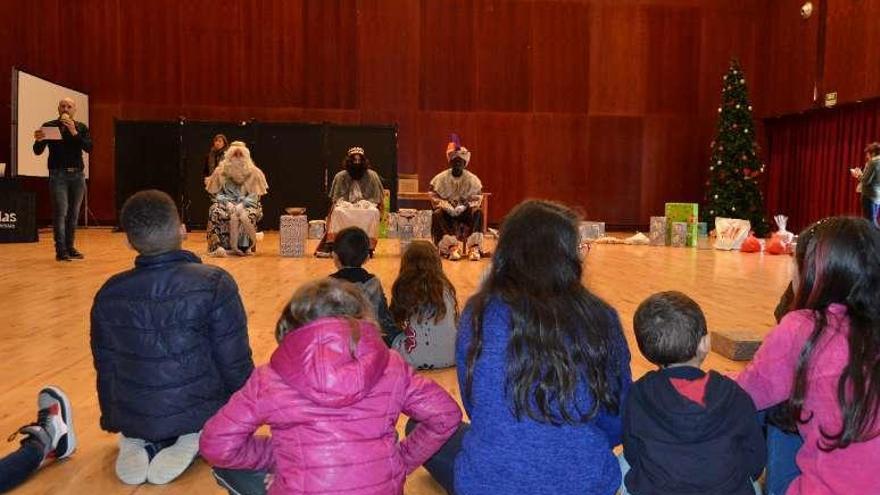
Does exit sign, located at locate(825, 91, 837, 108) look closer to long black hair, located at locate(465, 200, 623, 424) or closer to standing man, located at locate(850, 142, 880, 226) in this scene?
standing man, located at locate(850, 142, 880, 226)

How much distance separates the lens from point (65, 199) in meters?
7.55

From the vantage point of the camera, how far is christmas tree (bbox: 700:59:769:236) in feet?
43.9

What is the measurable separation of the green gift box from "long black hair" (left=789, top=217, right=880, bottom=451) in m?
10.5

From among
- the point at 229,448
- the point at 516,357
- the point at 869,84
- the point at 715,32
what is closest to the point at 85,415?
the point at 229,448

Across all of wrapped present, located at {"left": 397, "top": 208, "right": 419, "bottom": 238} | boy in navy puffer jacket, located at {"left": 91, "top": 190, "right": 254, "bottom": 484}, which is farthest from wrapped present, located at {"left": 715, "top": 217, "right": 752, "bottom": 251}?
boy in navy puffer jacket, located at {"left": 91, "top": 190, "right": 254, "bottom": 484}

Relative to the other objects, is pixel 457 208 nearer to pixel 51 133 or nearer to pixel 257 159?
pixel 51 133

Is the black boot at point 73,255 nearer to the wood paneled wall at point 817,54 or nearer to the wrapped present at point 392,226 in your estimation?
the wrapped present at point 392,226

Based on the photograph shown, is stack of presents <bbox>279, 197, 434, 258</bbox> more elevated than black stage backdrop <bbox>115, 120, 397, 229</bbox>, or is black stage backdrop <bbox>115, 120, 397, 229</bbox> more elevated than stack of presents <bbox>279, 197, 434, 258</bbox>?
black stage backdrop <bbox>115, 120, 397, 229</bbox>

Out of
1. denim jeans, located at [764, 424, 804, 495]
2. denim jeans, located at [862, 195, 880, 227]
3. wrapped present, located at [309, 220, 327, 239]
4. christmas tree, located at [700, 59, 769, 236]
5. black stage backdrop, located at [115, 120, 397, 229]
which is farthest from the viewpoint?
christmas tree, located at [700, 59, 769, 236]

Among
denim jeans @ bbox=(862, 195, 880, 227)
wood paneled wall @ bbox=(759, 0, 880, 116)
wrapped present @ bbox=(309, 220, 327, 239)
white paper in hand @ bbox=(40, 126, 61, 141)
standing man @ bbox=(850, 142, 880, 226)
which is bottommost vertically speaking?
wrapped present @ bbox=(309, 220, 327, 239)

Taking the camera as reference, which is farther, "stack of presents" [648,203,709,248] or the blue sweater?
"stack of presents" [648,203,709,248]

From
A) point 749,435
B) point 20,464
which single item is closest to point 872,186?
point 749,435

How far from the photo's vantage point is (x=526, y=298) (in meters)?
1.54

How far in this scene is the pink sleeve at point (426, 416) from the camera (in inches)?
67.1
